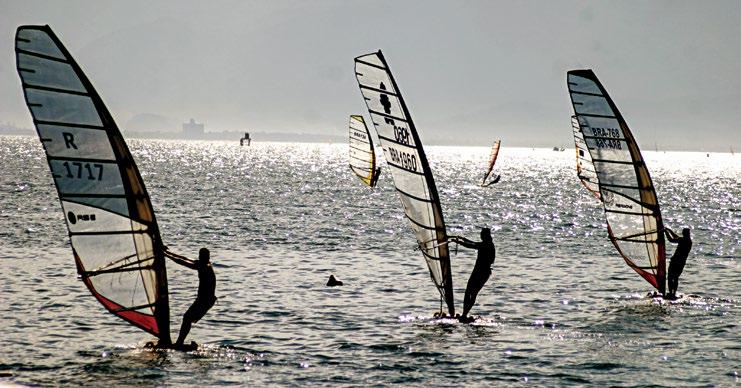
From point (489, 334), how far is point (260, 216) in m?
40.4

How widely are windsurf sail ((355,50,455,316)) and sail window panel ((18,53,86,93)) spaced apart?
21.6 ft

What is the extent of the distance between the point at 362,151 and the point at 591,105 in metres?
47.6

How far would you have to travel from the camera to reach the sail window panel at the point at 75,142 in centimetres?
1733

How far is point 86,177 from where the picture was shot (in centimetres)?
1791

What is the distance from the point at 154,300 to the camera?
19219 millimetres

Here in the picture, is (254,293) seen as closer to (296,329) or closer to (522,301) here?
(296,329)

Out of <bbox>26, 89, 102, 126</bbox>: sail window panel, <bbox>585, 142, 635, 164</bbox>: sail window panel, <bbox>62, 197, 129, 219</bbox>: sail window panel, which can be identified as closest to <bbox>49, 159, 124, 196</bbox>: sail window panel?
<bbox>62, 197, 129, 219</bbox>: sail window panel

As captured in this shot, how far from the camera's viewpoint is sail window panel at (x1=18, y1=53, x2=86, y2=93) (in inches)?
665

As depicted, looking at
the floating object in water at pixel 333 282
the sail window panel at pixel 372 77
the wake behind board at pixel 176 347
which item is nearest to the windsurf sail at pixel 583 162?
the floating object in water at pixel 333 282

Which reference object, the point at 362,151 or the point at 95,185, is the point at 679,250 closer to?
the point at 95,185

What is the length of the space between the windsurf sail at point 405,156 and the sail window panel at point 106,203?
6005 mm

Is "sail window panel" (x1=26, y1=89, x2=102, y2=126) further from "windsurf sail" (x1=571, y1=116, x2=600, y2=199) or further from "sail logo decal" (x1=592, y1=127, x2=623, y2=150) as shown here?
"windsurf sail" (x1=571, y1=116, x2=600, y2=199)

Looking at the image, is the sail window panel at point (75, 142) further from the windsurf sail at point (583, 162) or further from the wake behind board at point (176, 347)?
the windsurf sail at point (583, 162)

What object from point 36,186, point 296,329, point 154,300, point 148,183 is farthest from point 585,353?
point 148,183
